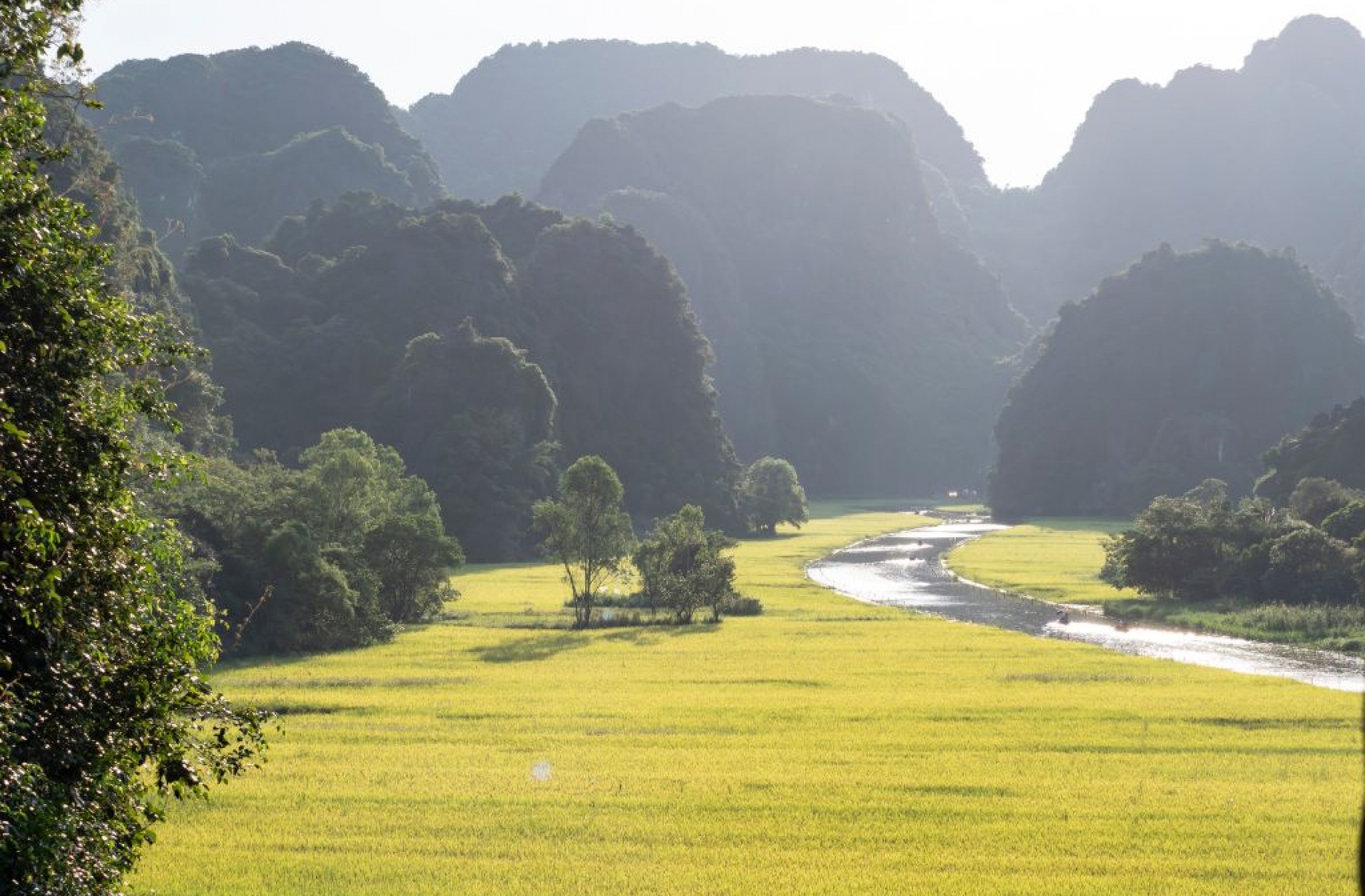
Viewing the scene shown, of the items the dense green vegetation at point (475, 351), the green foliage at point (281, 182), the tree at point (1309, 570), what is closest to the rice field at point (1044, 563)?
the tree at point (1309, 570)

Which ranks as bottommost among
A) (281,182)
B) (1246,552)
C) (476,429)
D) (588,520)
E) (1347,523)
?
(1246,552)

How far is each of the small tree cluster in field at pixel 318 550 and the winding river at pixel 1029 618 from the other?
25406 millimetres

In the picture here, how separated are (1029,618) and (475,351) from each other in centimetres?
Answer: 6904

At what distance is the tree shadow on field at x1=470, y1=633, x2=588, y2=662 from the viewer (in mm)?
43125

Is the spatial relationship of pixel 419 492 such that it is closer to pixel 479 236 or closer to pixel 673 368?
pixel 479 236

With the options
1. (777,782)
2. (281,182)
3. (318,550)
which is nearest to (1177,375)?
(281,182)

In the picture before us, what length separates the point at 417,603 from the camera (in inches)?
2181

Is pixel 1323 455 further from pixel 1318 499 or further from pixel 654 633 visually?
pixel 654 633

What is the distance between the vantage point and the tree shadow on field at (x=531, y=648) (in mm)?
43125

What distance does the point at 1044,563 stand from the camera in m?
89.3

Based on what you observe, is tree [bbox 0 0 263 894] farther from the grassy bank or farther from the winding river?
the winding river

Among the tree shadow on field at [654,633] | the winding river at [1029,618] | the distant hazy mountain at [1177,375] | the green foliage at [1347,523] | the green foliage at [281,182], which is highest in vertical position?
the green foliage at [281,182]

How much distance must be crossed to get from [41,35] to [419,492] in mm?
57253

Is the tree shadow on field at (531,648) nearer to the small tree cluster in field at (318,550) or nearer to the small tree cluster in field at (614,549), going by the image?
the small tree cluster in field at (318,550)
